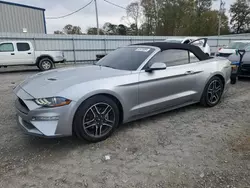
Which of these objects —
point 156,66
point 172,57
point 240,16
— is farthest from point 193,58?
point 240,16

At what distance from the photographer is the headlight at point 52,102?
8.23ft

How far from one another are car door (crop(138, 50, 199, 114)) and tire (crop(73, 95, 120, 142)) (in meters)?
0.55

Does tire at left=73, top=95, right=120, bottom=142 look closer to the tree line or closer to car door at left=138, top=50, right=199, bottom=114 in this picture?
car door at left=138, top=50, right=199, bottom=114

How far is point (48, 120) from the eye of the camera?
251 centimetres

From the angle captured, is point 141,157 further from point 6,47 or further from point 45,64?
point 6,47

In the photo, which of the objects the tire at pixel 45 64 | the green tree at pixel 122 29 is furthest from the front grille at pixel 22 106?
the green tree at pixel 122 29

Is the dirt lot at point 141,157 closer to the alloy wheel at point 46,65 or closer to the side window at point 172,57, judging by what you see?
the side window at point 172,57

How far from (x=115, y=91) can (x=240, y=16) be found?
56768mm

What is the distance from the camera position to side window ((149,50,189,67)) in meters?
3.54

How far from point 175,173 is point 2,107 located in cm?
407

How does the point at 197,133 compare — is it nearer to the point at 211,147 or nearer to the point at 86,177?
the point at 211,147

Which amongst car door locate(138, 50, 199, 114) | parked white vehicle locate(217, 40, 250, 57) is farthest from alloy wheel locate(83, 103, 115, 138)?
parked white vehicle locate(217, 40, 250, 57)

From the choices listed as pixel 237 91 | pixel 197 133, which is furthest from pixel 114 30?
pixel 197 133

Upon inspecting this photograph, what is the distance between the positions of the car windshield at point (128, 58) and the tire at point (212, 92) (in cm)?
158
